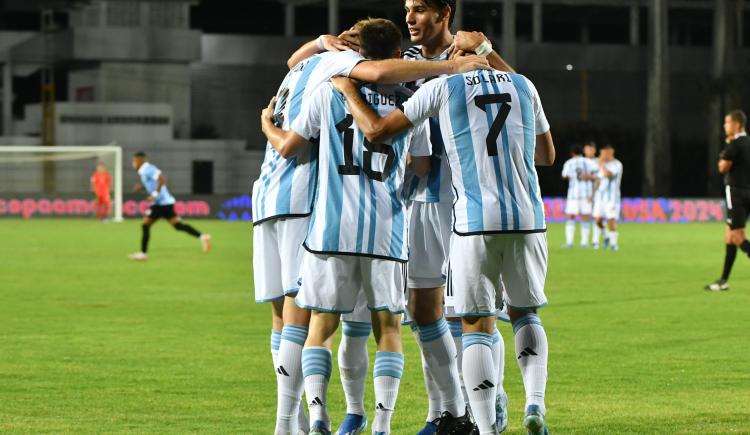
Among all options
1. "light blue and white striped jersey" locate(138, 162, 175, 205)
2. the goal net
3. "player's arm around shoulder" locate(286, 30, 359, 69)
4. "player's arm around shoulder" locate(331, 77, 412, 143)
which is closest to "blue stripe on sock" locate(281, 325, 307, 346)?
"player's arm around shoulder" locate(331, 77, 412, 143)

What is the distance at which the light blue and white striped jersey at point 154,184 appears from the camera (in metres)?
24.4

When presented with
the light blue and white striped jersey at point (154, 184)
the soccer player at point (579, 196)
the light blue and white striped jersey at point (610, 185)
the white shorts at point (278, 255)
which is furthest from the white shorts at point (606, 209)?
the white shorts at point (278, 255)

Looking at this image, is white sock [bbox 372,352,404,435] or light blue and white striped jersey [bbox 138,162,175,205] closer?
white sock [bbox 372,352,404,435]

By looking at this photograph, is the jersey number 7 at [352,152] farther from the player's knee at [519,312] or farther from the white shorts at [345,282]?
the player's knee at [519,312]

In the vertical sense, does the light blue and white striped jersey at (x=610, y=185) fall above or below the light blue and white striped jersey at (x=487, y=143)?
below

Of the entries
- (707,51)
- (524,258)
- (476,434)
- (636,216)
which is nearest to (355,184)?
(524,258)

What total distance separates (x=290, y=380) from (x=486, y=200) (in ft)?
4.43

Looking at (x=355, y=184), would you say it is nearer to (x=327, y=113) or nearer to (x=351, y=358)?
(x=327, y=113)

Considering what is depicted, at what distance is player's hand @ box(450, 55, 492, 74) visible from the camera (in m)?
6.59

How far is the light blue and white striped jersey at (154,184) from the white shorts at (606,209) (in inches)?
344

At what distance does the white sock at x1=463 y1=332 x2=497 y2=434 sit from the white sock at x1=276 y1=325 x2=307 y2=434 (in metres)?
0.87

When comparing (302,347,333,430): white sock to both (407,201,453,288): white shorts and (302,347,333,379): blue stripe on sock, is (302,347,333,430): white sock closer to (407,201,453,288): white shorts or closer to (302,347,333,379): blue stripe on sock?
(302,347,333,379): blue stripe on sock

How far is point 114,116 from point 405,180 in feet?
161

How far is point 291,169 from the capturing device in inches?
280
